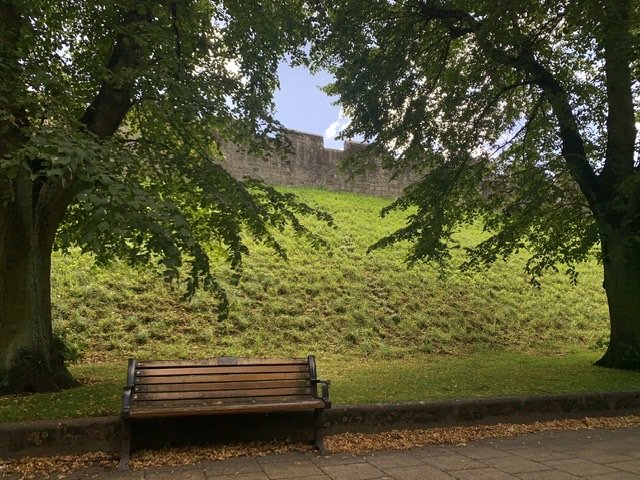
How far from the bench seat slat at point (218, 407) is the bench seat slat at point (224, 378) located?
210mm

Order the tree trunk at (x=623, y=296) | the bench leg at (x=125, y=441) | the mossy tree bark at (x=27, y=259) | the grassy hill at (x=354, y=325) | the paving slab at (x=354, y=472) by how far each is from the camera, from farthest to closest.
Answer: the tree trunk at (x=623, y=296) < the grassy hill at (x=354, y=325) < the mossy tree bark at (x=27, y=259) < the bench leg at (x=125, y=441) < the paving slab at (x=354, y=472)

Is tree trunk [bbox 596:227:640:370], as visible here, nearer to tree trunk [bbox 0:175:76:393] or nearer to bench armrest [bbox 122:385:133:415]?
bench armrest [bbox 122:385:133:415]

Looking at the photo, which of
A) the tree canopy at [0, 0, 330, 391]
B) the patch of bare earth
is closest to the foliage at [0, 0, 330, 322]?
the tree canopy at [0, 0, 330, 391]

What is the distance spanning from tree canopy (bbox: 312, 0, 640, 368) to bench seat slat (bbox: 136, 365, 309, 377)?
14.7 ft

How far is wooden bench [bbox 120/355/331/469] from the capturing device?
4539mm

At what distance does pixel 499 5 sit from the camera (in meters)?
7.32

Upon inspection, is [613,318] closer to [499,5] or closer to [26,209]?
[499,5]

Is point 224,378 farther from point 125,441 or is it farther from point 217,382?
point 125,441

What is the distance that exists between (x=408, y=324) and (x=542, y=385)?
5367 mm

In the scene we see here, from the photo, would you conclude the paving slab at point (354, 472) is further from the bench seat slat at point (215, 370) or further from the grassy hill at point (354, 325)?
the grassy hill at point (354, 325)

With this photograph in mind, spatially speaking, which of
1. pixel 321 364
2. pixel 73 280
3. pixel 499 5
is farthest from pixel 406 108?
pixel 73 280

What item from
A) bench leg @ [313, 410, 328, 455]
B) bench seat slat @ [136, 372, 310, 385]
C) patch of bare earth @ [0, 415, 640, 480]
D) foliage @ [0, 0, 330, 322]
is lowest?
patch of bare earth @ [0, 415, 640, 480]

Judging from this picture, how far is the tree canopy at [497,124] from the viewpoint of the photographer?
8641 mm

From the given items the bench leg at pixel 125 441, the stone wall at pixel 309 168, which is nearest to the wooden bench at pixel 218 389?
the bench leg at pixel 125 441
